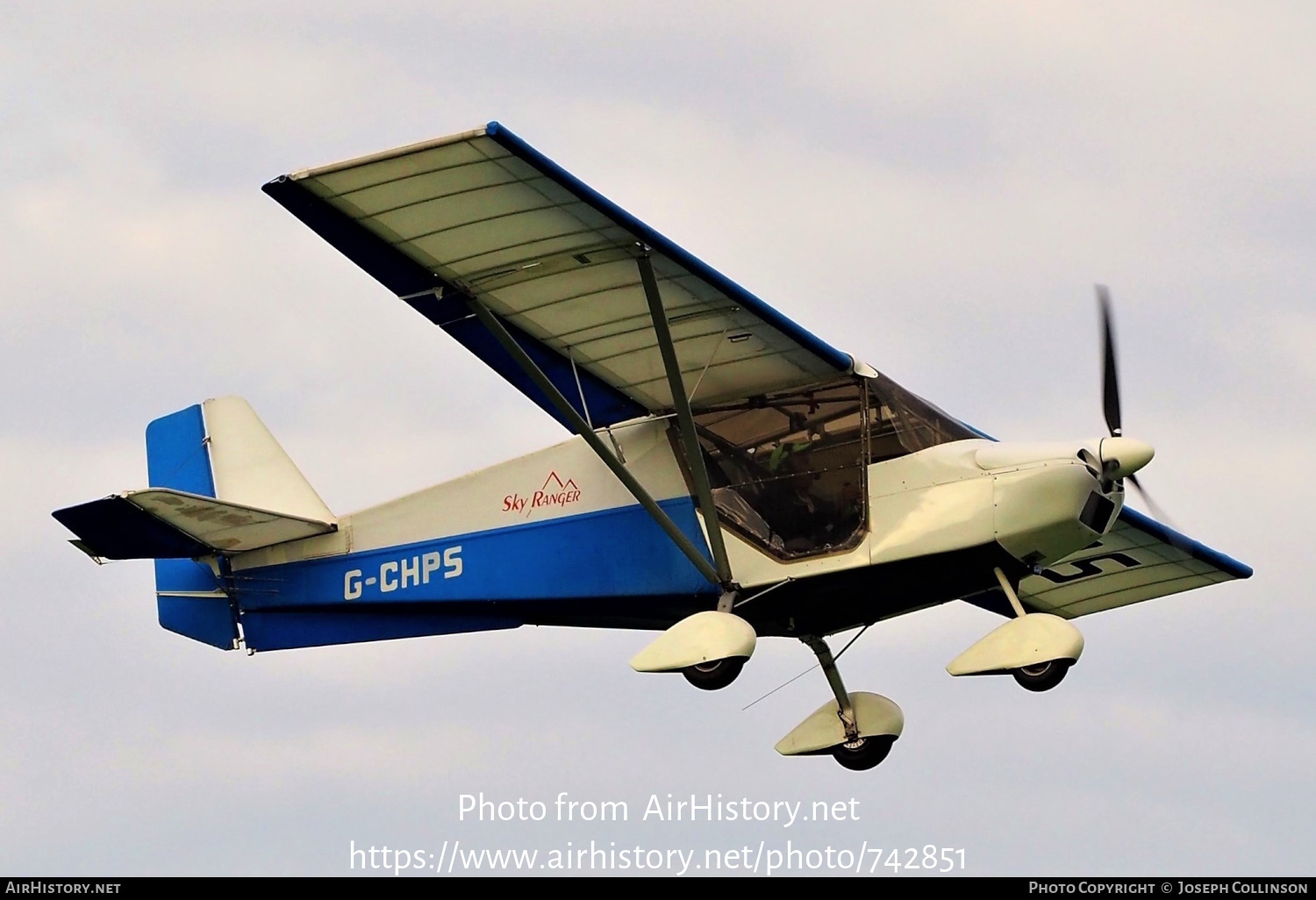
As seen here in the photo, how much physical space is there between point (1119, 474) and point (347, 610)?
612 centimetres

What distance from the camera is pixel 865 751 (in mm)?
16922

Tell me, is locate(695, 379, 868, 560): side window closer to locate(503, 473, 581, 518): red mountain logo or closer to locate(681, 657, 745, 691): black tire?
locate(681, 657, 745, 691): black tire

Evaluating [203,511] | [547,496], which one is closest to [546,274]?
[547,496]

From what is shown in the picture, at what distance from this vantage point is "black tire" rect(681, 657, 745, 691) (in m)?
14.7

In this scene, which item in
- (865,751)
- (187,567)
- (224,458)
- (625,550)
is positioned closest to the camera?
(625,550)

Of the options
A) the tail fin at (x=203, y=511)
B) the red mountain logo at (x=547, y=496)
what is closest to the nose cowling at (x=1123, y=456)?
the red mountain logo at (x=547, y=496)

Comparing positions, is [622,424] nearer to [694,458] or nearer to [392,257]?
[694,458]

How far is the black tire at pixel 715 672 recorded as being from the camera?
48.1 feet

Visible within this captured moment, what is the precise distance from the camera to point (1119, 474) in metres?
14.9

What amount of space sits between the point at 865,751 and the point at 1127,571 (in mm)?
3108

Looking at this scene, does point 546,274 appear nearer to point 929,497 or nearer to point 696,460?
point 696,460

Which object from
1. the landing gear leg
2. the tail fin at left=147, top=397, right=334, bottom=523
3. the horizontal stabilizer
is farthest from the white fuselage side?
the tail fin at left=147, top=397, right=334, bottom=523

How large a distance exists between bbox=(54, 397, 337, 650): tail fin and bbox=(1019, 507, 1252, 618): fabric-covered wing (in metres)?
6.15

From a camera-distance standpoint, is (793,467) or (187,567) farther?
(187,567)
